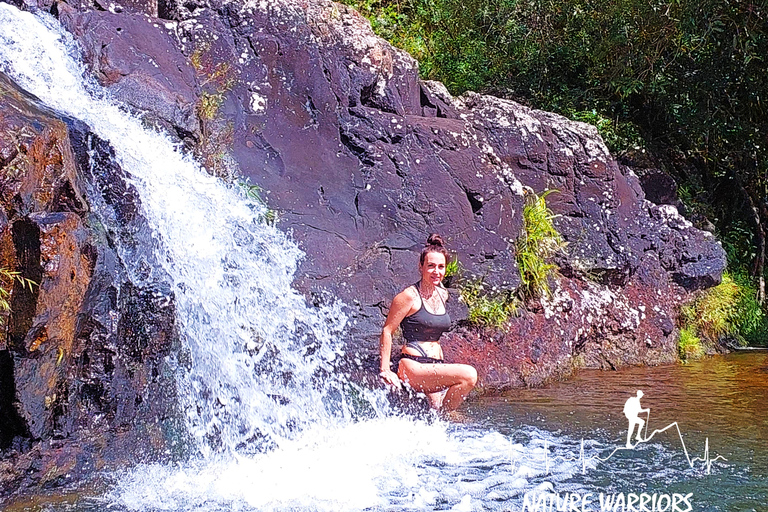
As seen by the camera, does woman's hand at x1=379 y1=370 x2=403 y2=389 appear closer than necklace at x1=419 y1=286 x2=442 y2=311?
Yes

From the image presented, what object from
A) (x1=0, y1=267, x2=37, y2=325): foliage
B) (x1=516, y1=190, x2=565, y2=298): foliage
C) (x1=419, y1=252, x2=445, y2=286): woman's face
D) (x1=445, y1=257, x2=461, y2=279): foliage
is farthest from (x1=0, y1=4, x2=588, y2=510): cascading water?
(x1=516, y1=190, x2=565, y2=298): foliage

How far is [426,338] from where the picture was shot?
5.89 m

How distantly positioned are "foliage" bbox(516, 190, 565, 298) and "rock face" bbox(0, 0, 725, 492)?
0.53 feet

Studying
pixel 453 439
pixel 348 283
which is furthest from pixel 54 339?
pixel 348 283

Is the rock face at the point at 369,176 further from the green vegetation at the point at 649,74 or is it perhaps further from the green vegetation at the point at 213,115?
the green vegetation at the point at 649,74

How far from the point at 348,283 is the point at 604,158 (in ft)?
13.9

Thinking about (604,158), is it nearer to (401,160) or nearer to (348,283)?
(401,160)

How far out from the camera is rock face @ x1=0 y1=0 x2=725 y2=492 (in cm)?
700

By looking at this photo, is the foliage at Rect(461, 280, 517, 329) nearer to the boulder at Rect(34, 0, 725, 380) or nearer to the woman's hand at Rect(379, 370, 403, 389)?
the boulder at Rect(34, 0, 725, 380)

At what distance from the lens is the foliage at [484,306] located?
7.70 metres

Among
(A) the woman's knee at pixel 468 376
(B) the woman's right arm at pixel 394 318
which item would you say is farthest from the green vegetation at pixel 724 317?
(B) the woman's right arm at pixel 394 318

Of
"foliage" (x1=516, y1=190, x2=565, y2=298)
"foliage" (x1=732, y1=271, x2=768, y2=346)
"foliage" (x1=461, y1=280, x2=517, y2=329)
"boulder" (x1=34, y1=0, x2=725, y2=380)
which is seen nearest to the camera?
"boulder" (x1=34, y1=0, x2=725, y2=380)

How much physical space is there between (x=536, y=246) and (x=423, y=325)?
10.3 feet

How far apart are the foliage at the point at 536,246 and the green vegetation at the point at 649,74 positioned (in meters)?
3.43
